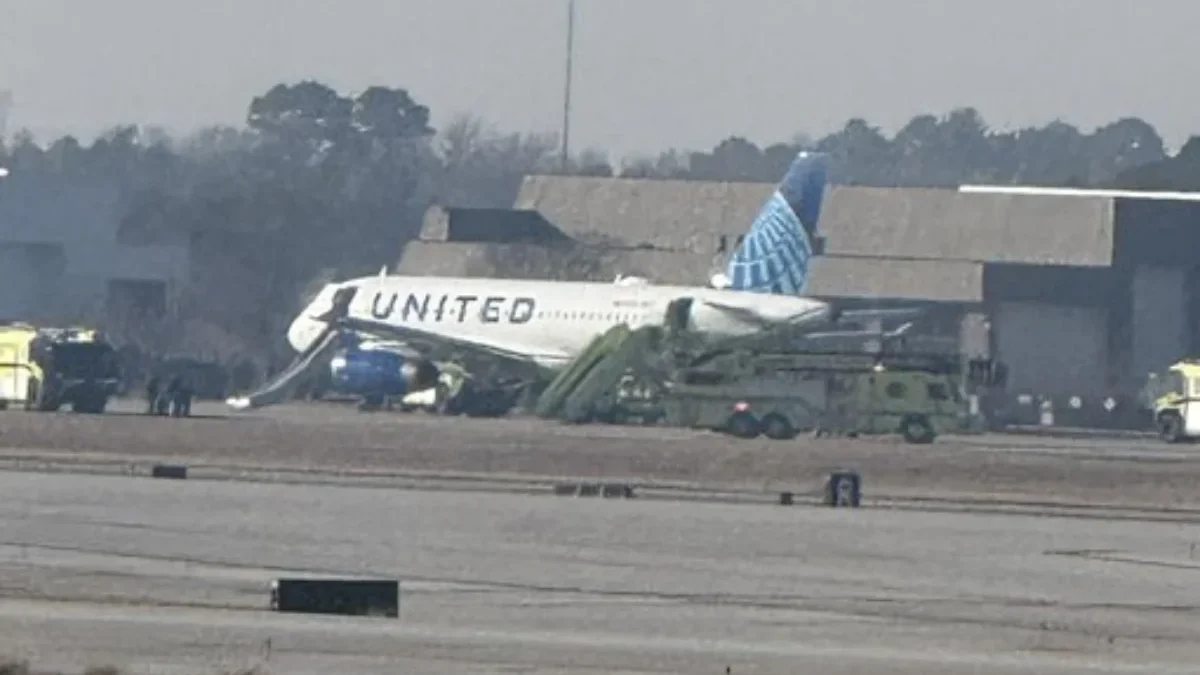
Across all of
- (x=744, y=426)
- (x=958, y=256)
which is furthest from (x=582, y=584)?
(x=958, y=256)

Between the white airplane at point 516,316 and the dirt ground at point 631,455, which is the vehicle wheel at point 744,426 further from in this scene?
the white airplane at point 516,316

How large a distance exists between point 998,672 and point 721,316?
5857cm

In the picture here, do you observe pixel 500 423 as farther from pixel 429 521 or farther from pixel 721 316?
pixel 429 521

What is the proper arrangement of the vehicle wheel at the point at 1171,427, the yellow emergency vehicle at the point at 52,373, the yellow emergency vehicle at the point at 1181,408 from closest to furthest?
the yellow emergency vehicle at the point at 52,373
the yellow emergency vehicle at the point at 1181,408
the vehicle wheel at the point at 1171,427

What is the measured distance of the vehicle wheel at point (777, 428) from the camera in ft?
231

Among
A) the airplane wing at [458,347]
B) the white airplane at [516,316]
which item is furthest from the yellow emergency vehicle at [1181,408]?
the airplane wing at [458,347]

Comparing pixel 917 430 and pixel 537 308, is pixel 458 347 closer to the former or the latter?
pixel 537 308

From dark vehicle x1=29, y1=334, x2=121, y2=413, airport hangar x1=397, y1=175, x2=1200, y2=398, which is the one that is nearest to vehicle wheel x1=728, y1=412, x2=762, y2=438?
dark vehicle x1=29, y1=334, x2=121, y2=413

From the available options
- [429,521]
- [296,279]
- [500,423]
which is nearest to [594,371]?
[500,423]

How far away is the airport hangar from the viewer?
372 feet

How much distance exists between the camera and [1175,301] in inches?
4515

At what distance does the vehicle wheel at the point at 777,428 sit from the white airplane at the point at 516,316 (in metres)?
10.7

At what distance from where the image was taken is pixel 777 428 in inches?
2776

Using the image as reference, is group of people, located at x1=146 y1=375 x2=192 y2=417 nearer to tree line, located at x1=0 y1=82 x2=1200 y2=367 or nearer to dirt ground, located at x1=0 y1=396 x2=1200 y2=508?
dirt ground, located at x1=0 y1=396 x2=1200 y2=508
